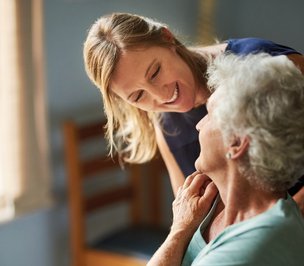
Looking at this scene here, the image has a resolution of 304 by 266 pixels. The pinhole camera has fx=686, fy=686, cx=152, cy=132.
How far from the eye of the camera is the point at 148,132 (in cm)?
207

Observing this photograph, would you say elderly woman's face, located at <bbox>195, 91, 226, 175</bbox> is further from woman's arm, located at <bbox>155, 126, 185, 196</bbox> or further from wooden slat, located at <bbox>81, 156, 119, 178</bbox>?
wooden slat, located at <bbox>81, 156, 119, 178</bbox>

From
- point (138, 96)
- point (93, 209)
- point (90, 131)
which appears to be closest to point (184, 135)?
point (138, 96)

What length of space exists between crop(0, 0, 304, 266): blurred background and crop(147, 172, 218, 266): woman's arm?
1464 millimetres

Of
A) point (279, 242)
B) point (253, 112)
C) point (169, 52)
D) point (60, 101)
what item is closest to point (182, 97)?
point (169, 52)

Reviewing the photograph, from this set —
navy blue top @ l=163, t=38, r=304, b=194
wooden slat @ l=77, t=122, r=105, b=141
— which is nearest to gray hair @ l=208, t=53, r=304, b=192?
navy blue top @ l=163, t=38, r=304, b=194

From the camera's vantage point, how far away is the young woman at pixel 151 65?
1.77m

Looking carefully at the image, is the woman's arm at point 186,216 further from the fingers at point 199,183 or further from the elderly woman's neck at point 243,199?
the elderly woman's neck at point 243,199

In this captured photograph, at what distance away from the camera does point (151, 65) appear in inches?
70.0

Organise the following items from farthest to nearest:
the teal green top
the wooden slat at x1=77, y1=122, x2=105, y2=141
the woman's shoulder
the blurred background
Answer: the wooden slat at x1=77, y1=122, x2=105, y2=141, the blurred background, the woman's shoulder, the teal green top

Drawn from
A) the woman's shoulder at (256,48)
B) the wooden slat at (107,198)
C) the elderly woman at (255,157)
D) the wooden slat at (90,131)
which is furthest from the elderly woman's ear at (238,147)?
the wooden slat at (107,198)

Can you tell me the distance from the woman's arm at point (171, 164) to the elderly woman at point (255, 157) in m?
0.44

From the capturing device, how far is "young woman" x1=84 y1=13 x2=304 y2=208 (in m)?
1.77

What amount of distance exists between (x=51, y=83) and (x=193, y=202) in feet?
5.85

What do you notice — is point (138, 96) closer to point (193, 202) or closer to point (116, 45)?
point (116, 45)
